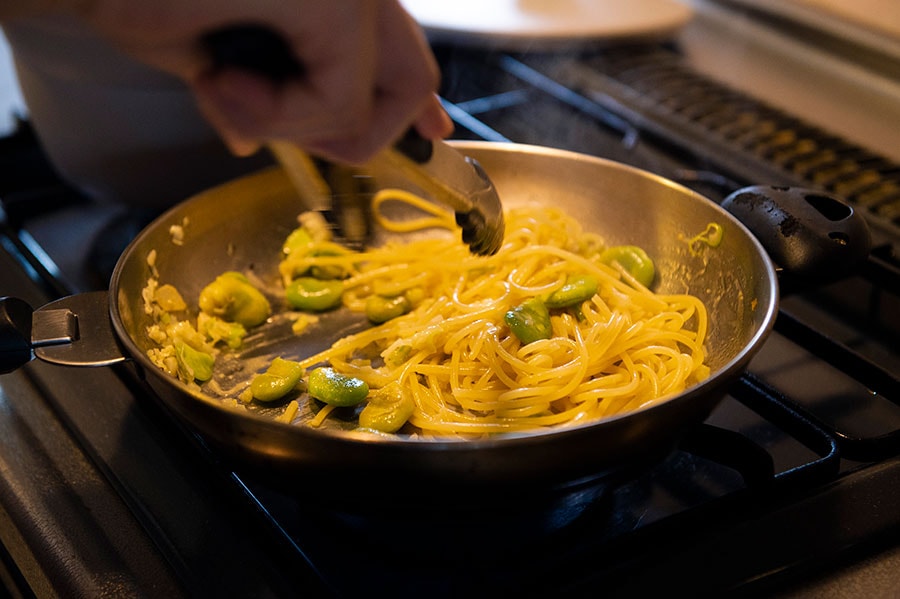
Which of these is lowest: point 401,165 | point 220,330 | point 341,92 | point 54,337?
point 220,330

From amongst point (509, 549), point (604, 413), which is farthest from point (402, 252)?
point (509, 549)

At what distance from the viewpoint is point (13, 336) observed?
89 cm

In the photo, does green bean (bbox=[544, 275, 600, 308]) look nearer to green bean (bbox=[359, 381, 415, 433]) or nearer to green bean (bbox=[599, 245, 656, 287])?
green bean (bbox=[599, 245, 656, 287])

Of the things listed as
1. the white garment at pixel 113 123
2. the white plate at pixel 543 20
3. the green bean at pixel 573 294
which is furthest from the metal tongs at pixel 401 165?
the white plate at pixel 543 20

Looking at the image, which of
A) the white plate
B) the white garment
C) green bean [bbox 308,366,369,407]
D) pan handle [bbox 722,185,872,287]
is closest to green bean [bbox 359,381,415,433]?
green bean [bbox 308,366,369,407]

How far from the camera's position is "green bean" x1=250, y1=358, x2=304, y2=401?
3.44 feet

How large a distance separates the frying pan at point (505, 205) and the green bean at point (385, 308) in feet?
0.15

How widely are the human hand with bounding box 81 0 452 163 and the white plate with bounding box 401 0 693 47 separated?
46.0 inches

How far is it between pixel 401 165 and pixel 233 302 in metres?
0.41

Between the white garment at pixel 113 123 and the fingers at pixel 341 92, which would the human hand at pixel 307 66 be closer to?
the fingers at pixel 341 92

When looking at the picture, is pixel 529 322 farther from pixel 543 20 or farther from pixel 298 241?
pixel 543 20

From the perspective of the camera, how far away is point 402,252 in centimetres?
133

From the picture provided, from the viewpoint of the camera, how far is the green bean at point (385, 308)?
1.22 m

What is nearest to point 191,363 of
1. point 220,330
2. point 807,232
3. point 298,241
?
point 220,330
